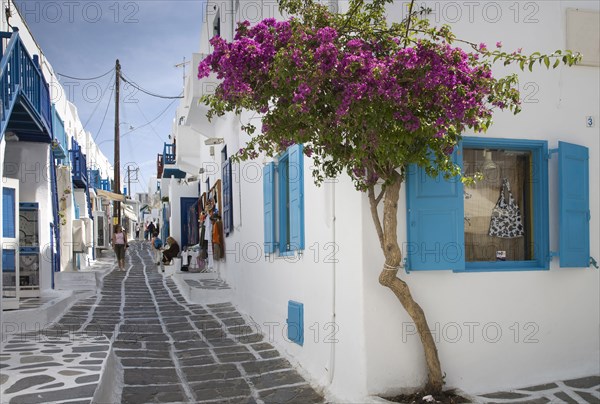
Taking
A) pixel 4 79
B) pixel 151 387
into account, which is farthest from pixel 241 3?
pixel 151 387

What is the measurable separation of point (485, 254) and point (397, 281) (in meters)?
1.48

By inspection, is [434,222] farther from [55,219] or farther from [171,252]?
[171,252]

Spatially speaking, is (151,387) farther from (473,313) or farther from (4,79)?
(4,79)

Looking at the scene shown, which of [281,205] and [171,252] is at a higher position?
[281,205]

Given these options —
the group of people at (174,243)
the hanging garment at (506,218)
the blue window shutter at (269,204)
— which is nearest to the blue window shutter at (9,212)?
the blue window shutter at (269,204)

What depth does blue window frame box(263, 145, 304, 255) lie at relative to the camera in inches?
282

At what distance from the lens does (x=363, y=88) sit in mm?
4145

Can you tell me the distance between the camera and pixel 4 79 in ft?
23.6

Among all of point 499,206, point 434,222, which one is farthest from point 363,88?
point 499,206

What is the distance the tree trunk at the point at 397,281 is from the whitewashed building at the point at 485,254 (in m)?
0.19

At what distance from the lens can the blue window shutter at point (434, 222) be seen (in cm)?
542

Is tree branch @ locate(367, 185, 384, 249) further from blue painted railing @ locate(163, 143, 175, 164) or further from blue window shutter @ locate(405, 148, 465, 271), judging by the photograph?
blue painted railing @ locate(163, 143, 175, 164)

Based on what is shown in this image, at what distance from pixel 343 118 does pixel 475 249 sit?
2.64m

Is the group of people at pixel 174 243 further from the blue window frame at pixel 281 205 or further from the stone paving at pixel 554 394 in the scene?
the stone paving at pixel 554 394
